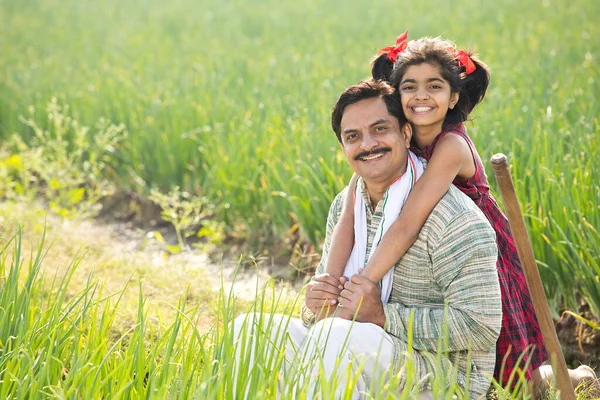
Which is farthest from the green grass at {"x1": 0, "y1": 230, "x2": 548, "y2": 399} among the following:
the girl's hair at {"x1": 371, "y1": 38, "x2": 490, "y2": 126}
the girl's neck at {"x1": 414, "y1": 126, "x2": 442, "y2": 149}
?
the girl's hair at {"x1": 371, "y1": 38, "x2": 490, "y2": 126}

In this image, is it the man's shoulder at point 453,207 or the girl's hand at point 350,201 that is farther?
the girl's hand at point 350,201

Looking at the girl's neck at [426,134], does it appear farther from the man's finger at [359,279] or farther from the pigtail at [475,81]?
the man's finger at [359,279]

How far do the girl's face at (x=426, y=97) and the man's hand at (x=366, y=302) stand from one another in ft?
1.75

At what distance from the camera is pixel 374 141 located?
7.91 feet

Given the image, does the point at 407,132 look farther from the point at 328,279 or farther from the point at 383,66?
the point at 328,279

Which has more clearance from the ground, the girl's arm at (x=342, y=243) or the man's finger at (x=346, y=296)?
the girl's arm at (x=342, y=243)

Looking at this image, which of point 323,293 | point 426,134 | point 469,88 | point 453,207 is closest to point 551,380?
point 453,207

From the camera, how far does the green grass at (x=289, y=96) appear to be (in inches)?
140

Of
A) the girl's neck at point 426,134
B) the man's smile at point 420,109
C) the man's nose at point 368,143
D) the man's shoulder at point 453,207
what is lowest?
the man's shoulder at point 453,207

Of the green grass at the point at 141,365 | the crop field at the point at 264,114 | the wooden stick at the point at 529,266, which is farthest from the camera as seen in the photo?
the crop field at the point at 264,114

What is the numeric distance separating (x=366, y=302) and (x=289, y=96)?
3.29m

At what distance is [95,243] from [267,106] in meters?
1.74

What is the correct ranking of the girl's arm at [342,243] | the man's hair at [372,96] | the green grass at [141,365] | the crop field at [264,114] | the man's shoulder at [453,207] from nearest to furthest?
the green grass at [141,365] < the man's shoulder at [453,207] < the man's hair at [372,96] < the girl's arm at [342,243] < the crop field at [264,114]

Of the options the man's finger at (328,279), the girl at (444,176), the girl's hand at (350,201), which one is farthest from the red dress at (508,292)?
the man's finger at (328,279)
